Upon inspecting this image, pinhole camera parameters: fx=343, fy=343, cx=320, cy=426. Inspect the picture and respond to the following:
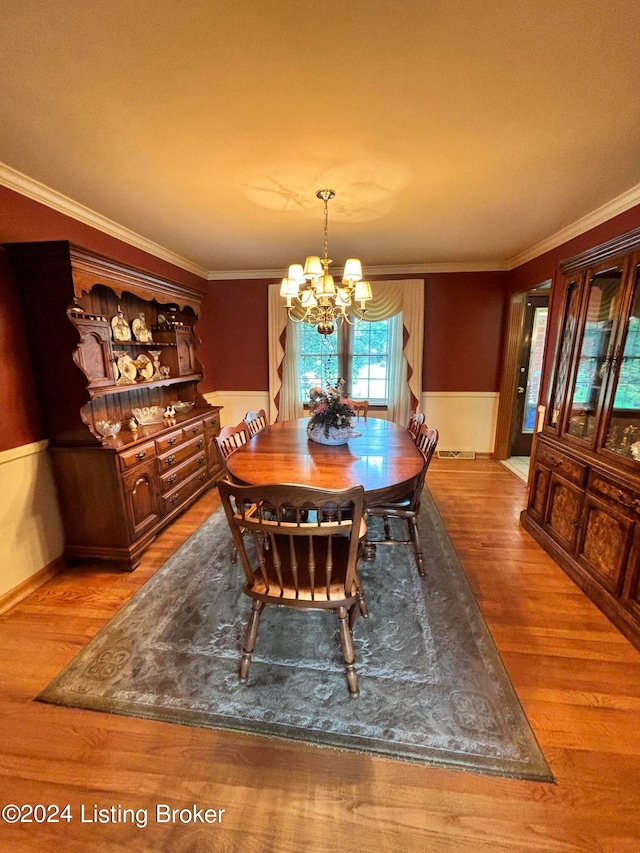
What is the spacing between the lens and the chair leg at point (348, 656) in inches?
58.1

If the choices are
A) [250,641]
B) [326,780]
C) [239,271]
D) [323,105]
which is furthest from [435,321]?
[326,780]

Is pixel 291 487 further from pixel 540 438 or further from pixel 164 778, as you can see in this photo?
pixel 540 438

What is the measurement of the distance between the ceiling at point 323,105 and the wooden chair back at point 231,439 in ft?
5.26

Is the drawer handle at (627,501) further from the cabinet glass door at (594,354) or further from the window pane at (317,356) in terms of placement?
the window pane at (317,356)

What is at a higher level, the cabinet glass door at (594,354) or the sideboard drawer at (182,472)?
the cabinet glass door at (594,354)

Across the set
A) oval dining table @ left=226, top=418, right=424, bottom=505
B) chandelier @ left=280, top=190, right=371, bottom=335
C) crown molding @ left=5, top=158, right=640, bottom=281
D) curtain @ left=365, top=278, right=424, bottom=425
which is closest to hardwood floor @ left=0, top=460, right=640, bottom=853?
oval dining table @ left=226, top=418, right=424, bottom=505

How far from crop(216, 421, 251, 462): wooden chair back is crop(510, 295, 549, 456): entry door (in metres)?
3.54

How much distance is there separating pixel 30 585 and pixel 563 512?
140 inches

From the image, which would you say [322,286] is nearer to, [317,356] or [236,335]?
[317,356]

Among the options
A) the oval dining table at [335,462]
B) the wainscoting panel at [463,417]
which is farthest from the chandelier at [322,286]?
the wainscoting panel at [463,417]

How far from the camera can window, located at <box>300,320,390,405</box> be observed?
4.64 m

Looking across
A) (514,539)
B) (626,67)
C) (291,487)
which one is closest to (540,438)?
(514,539)

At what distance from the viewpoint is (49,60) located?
4.09 feet

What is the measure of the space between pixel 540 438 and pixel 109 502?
10.4 feet
